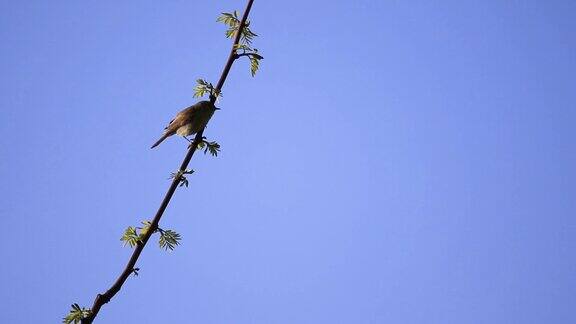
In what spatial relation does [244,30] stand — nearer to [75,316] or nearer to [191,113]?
[191,113]

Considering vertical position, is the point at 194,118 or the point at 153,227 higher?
the point at 194,118

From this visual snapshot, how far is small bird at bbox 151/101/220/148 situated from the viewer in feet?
19.9

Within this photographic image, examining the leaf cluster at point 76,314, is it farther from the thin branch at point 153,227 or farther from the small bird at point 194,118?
the small bird at point 194,118

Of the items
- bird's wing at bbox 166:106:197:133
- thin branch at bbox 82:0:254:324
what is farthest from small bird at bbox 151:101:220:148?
thin branch at bbox 82:0:254:324

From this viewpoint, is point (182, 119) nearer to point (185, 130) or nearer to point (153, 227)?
point (185, 130)

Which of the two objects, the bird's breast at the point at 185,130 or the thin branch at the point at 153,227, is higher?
the bird's breast at the point at 185,130

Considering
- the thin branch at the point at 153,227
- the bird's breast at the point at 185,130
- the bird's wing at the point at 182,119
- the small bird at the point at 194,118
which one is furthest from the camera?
the bird's breast at the point at 185,130

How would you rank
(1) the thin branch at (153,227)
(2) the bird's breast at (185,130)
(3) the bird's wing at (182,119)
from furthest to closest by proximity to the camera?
(2) the bird's breast at (185,130)
(3) the bird's wing at (182,119)
(1) the thin branch at (153,227)

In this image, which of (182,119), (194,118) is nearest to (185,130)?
Answer: (182,119)

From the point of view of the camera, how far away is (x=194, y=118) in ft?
20.5

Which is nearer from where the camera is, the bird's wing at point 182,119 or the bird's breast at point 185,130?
the bird's wing at point 182,119

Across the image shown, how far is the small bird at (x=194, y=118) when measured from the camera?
19.9 ft

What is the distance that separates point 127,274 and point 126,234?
801 mm

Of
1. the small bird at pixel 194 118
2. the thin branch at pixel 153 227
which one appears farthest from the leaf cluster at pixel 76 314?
the small bird at pixel 194 118
